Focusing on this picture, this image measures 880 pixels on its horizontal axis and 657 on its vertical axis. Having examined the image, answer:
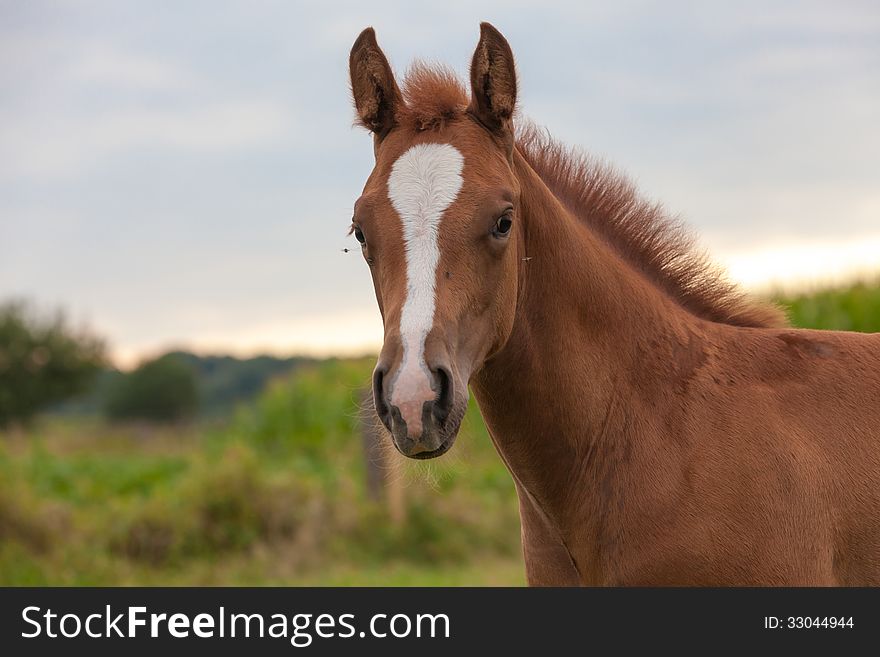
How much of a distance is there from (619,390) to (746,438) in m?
0.49

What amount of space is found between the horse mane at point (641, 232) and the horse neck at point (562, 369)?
1.01 feet

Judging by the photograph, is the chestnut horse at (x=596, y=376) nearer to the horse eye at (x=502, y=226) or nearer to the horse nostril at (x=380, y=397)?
the horse eye at (x=502, y=226)

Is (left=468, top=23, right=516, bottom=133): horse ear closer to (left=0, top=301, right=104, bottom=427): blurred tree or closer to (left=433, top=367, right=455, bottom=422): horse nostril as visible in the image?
(left=433, top=367, right=455, bottom=422): horse nostril

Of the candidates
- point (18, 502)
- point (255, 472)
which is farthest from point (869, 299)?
point (18, 502)

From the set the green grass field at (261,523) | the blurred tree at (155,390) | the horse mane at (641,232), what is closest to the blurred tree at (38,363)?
the blurred tree at (155,390)

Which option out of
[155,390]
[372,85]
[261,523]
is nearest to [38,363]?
[155,390]

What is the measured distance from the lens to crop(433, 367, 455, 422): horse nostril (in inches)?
116

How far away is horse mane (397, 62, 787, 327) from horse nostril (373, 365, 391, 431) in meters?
1.41

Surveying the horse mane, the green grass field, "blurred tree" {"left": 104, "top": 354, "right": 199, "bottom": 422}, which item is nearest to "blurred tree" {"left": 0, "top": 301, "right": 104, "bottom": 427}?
"blurred tree" {"left": 104, "top": 354, "right": 199, "bottom": 422}

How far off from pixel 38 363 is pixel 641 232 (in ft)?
115

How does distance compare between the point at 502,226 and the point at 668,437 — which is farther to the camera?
the point at 668,437

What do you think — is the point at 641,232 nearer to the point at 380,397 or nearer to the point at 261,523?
the point at 380,397

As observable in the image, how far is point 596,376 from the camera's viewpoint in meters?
3.67
